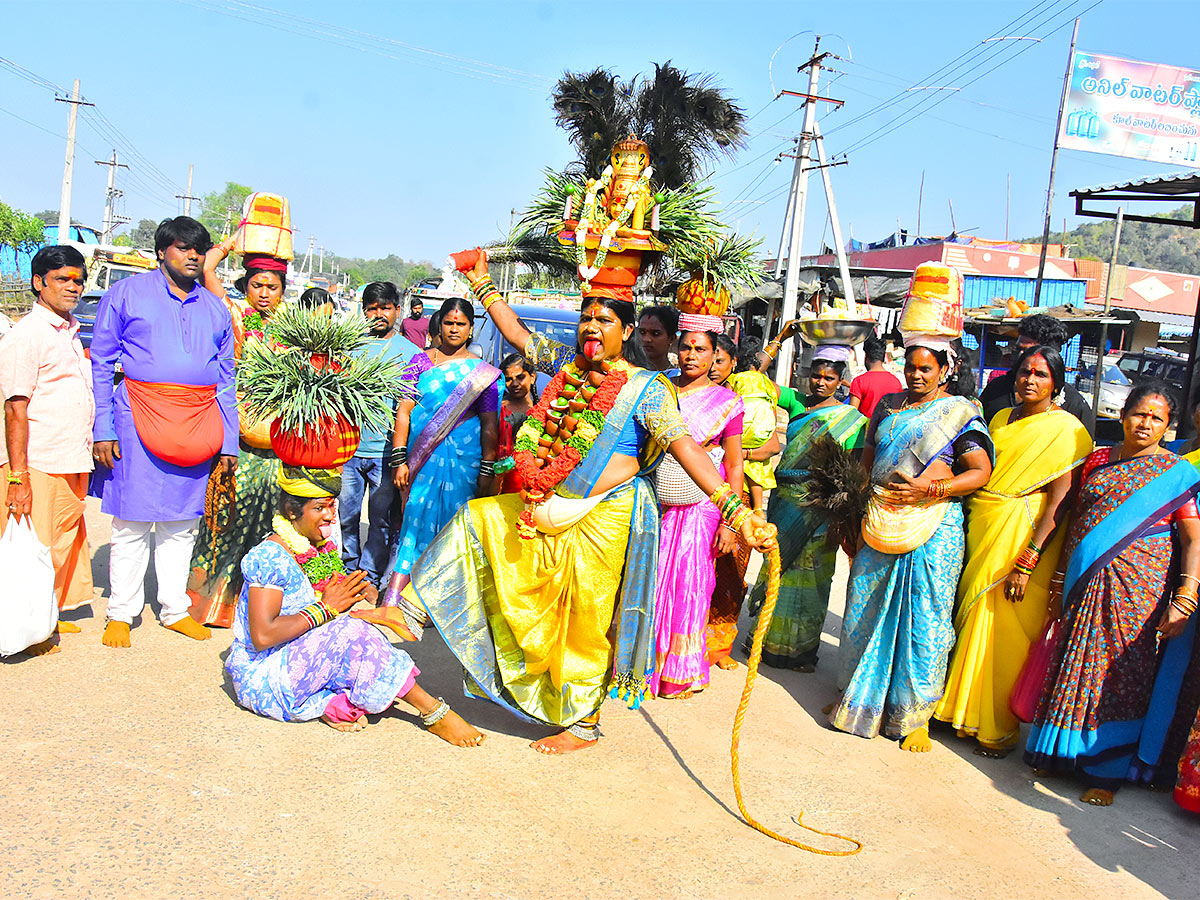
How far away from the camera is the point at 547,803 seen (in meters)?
3.32

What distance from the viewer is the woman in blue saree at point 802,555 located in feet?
16.3

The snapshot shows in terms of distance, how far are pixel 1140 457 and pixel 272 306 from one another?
4512mm

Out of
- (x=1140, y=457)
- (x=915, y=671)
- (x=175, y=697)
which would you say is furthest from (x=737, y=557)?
(x=175, y=697)

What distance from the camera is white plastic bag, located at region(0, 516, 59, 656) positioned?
3.99 m

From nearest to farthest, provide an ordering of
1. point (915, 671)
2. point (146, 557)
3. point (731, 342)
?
point (915, 671)
point (146, 557)
point (731, 342)

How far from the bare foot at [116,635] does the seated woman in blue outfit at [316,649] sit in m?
1.00

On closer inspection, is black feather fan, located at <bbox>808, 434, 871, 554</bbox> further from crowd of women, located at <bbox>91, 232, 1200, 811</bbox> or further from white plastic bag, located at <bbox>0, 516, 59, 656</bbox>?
white plastic bag, located at <bbox>0, 516, 59, 656</bbox>

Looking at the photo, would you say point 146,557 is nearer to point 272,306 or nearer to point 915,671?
point 272,306

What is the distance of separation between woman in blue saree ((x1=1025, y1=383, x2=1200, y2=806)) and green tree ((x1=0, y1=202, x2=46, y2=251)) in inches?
1706

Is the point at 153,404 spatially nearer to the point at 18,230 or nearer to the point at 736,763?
the point at 736,763

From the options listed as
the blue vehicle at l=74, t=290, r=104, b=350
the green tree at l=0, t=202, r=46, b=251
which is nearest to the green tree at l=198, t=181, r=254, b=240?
the green tree at l=0, t=202, r=46, b=251

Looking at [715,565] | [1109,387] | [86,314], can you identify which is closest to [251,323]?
[715,565]

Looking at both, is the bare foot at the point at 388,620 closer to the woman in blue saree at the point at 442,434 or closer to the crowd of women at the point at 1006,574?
the woman in blue saree at the point at 442,434

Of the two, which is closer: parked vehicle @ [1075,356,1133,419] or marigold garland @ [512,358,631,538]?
marigold garland @ [512,358,631,538]
